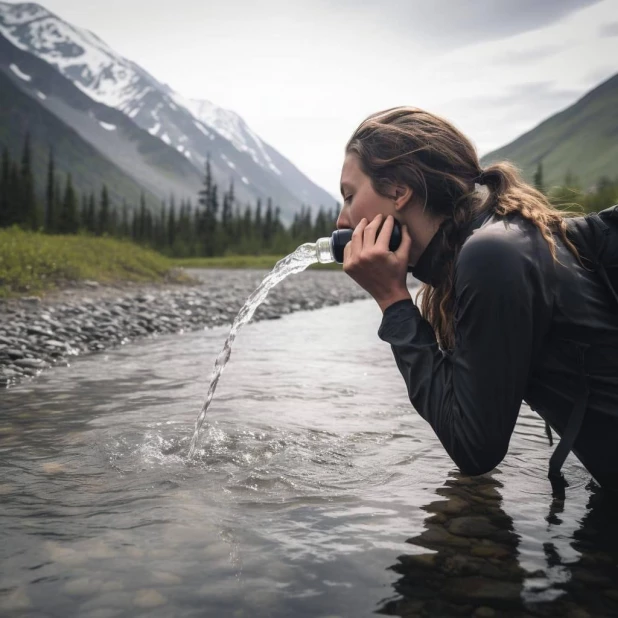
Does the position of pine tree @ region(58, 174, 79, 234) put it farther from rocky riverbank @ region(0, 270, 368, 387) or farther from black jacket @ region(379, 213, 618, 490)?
black jacket @ region(379, 213, 618, 490)

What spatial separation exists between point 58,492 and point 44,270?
44.0 ft

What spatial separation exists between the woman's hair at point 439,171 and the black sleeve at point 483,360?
0.44 m

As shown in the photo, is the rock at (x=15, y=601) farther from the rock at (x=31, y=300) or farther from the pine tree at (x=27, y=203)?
the pine tree at (x=27, y=203)

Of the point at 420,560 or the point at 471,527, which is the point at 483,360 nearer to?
the point at 420,560

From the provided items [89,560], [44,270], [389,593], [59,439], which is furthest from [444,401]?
[44,270]

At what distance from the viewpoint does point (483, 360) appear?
2.20 m

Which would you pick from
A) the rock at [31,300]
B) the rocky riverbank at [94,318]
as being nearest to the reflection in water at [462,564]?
the rocky riverbank at [94,318]

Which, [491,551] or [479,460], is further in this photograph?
[491,551]

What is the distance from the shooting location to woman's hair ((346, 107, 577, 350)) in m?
2.58

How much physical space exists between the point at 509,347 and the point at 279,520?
1328mm

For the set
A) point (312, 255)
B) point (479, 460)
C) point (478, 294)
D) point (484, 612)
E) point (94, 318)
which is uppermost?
point (312, 255)

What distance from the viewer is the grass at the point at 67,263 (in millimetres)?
13883

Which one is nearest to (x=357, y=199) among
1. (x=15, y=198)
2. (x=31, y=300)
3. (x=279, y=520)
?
(x=279, y=520)

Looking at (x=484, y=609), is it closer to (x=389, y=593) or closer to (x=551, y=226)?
(x=389, y=593)
